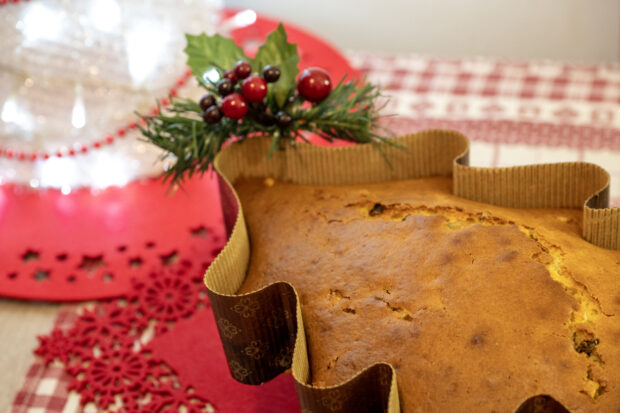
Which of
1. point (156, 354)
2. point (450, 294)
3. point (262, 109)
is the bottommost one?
point (156, 354)

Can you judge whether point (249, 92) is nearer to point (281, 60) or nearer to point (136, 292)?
point (281, 60)

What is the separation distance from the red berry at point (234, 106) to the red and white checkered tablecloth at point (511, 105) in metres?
0.46

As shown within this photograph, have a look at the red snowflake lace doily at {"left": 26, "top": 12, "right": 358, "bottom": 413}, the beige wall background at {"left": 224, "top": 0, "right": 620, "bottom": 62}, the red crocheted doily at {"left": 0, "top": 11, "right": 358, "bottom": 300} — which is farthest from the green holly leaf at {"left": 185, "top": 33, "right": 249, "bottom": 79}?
the beige wall background at {"left": 224, "top": 0, "right": 620, "bottom": 62}

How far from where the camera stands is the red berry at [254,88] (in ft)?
3.24

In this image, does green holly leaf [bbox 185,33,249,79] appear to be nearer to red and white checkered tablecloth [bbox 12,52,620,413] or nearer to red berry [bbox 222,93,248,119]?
red berry [bbox 222,93,248,119]

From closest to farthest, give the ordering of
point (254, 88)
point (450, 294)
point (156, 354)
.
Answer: point (450, 294) → point (254, 88) → point (156, 354)

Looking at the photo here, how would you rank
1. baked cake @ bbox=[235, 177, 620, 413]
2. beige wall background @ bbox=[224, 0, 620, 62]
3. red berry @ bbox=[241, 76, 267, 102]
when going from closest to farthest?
baked cake @ bbox=[235, 177, 620, 413] < red berry @ bbox=[241, 76, 267, 102] < beige wall background @ bbox=[224, 0, 620, 62]

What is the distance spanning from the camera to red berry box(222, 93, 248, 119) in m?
0.99

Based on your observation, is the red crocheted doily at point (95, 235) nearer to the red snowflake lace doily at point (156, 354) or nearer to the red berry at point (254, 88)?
the red snowflake lace doily at point (156, 354)

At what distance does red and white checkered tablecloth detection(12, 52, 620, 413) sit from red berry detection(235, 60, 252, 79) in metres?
0.49

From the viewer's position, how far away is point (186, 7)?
4.45ft

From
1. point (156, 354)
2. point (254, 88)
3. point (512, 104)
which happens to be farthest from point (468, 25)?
point (156, 354)

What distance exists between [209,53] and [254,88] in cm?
14

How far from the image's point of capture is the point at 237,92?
1028mm
